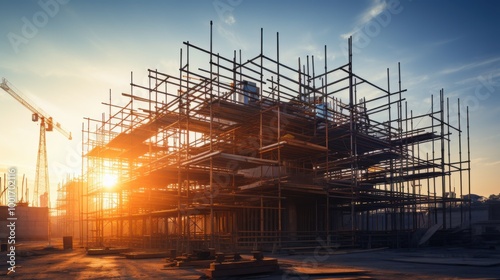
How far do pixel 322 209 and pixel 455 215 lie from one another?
19.6 meters

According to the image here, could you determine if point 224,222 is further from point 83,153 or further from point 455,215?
point 455,215

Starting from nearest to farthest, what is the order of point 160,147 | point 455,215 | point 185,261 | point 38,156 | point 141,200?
point 185,261 → point 141,200 → point 160,147 → point 455,215 → point 38,156

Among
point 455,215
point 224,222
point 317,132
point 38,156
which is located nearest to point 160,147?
point 224,222

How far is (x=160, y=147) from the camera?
32.3 meters

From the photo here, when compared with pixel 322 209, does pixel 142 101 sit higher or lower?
higher

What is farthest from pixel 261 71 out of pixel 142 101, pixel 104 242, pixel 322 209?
pixel 104 242

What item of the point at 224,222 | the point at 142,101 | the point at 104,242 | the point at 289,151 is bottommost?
the point at 104,242

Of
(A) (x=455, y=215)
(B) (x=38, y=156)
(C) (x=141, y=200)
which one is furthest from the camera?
(B) (x=38, y=156)

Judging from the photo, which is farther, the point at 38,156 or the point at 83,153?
the point at 38,156

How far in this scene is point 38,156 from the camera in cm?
8244

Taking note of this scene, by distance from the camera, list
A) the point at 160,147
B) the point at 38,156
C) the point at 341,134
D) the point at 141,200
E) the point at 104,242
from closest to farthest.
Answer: the point at 341,134
the point at 141,200
the point at 160,147
the point at 104,242
the point at 38,156

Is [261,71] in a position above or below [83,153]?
above

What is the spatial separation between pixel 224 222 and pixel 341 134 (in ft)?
30.4

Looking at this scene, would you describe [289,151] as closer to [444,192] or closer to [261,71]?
[261,71]
